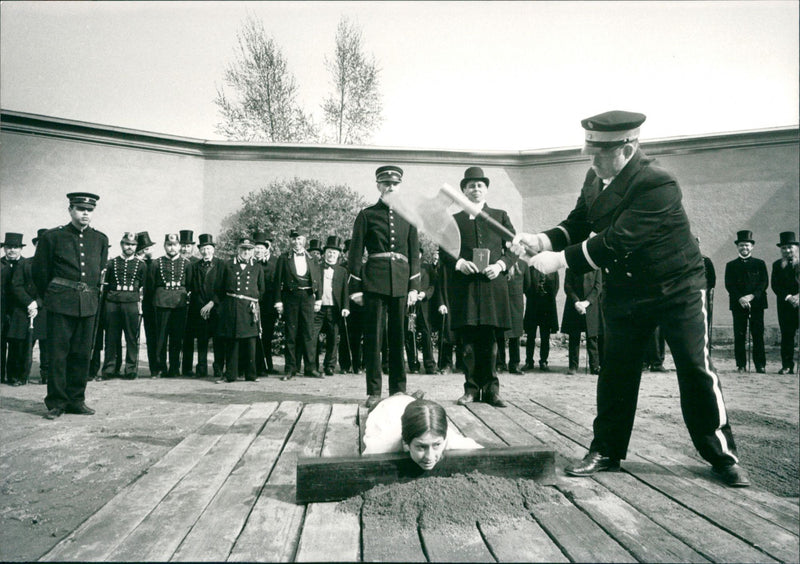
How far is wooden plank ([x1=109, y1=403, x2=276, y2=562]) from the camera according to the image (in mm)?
2344

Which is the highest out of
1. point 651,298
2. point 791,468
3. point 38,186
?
point 38,186

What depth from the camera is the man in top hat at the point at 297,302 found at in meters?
9.80

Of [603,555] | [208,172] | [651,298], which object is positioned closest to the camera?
[603,555]

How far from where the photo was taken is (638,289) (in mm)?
3342

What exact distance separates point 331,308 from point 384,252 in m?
4.50

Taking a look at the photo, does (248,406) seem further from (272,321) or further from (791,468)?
(272,321)

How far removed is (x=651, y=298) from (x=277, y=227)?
390 inches

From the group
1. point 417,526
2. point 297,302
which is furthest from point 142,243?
point 417,526

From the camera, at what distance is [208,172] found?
45.0ft

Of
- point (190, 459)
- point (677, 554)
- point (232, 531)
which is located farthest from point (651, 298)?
point (190, 459)

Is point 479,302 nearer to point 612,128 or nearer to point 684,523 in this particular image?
point 612,128

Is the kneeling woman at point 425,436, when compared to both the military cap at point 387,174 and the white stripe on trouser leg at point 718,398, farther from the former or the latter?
the military cap at point 387,174

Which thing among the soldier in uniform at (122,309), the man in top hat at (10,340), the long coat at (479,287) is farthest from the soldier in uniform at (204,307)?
the long coat at (479,287)

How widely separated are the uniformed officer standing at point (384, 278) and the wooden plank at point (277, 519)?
184 cm
